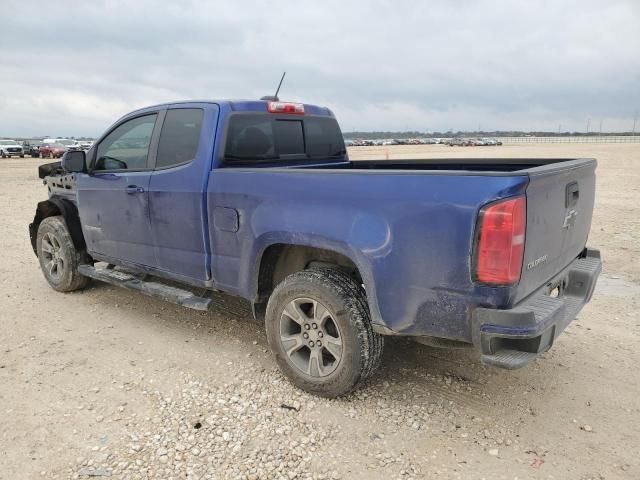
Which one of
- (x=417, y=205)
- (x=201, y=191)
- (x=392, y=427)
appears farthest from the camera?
(x=201, y=191)

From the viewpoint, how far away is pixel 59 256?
5.66m

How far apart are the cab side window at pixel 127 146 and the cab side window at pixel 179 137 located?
0.21 metres

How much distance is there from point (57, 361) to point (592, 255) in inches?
166

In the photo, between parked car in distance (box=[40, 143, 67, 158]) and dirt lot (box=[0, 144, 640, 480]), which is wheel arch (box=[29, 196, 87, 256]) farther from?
parked car in distance (box=[40, 143, 67, 158])

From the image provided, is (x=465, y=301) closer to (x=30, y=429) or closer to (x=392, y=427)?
(x=392, y=427)

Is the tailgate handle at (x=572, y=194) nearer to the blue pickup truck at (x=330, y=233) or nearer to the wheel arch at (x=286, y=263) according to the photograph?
the blue pickup truck at (x=330, y=233)

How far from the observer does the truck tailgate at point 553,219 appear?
273cm

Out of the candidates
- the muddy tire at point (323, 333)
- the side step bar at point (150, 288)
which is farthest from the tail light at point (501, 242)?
the side step bar at point (150, 288)

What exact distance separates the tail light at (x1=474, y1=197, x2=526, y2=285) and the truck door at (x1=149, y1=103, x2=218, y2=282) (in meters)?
2.10

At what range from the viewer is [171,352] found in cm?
426

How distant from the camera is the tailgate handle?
3.16 meters

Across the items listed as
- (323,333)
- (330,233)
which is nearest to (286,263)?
(323,333)

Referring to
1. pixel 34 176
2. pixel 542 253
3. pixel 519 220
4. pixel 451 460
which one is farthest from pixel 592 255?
pixel 34 176

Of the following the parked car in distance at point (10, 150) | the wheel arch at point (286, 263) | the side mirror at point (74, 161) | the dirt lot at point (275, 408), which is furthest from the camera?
the parked car in distance at point (10, 150)
